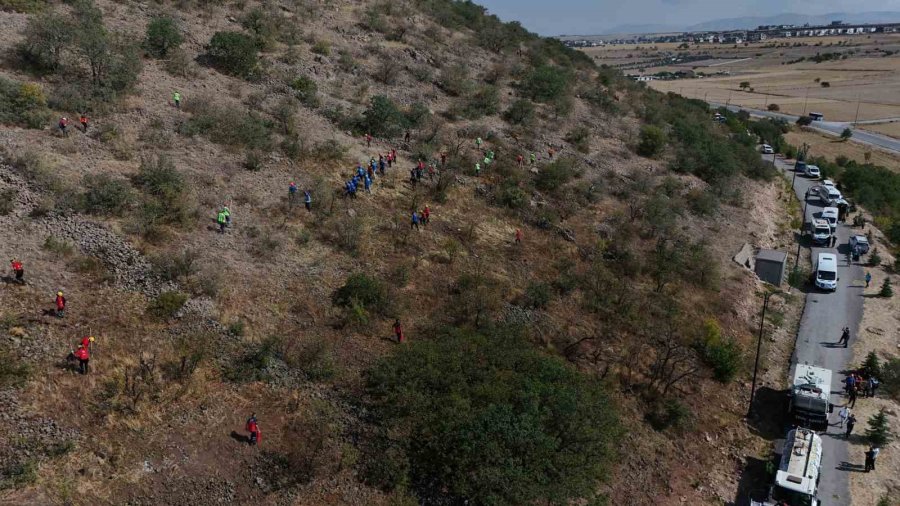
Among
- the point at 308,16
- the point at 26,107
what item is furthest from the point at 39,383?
the point at 308,16

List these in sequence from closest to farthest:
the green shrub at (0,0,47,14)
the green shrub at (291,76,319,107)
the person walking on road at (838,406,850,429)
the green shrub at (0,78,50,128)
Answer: the person walking on road at (838,406,850,429) → the green shrub at (0,78,50,128) → the green shrub at (0,0,47,14) → the green shrub at (291,76,319,107)

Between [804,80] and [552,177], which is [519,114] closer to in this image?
[552,177]

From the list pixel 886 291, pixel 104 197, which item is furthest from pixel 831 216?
pixel 104 197

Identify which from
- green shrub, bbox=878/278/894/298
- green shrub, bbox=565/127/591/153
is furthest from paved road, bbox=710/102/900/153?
green shrub, bbox=565/127/591/153

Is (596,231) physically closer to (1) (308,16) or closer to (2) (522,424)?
(2) (522,424)

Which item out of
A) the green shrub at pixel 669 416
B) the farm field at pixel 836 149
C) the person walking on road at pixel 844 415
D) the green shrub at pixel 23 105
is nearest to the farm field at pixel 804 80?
the farm field at pixel 836 149

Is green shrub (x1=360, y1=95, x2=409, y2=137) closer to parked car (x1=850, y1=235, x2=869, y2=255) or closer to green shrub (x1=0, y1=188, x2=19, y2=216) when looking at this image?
green shrub (x1=0, y1=188, x2=19, y2=216)
